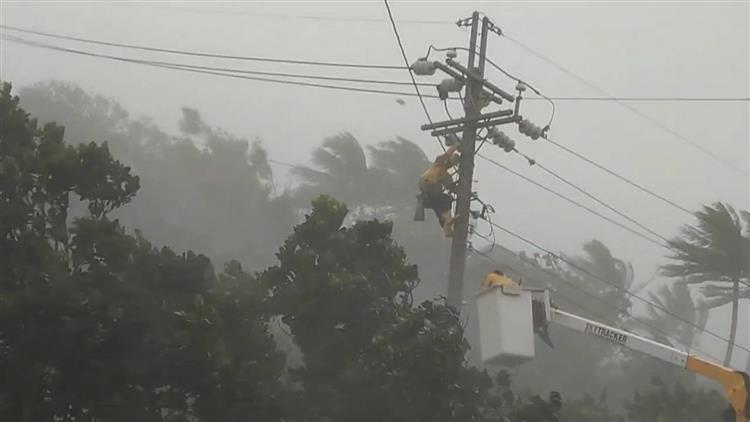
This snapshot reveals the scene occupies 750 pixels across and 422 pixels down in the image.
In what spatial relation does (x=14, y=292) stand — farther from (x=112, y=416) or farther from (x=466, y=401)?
(x=466, y=401)

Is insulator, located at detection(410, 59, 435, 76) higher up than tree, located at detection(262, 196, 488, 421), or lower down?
higher up

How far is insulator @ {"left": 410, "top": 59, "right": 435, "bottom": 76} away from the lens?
535 inches

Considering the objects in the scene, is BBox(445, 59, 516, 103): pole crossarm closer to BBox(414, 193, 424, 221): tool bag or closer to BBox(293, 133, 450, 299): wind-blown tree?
BBox(414, 193, 424, 221): tool bag

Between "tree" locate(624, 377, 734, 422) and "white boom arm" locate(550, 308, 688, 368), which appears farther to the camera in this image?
"tree" locate(624, 377, 734, 422)

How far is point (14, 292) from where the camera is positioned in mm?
10477

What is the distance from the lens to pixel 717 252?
69.2 ft

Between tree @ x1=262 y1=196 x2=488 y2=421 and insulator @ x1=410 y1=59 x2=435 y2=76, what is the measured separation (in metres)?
2.58

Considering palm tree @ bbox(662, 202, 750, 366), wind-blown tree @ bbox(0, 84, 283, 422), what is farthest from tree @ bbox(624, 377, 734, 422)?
wind-blown tree @ bbox(0, 84, 283, 422)

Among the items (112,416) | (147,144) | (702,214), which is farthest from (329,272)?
(147,144)

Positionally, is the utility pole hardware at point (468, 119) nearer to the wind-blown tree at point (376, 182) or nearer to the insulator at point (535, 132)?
the insulator at point (535, 132)

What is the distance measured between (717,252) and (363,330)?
482 inches

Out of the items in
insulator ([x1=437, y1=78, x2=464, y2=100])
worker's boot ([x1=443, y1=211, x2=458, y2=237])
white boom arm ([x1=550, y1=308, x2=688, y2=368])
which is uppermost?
insulator ([x1=437, y1=78, x2=464, y2=100])

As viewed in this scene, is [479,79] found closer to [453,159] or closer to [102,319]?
[453,159]

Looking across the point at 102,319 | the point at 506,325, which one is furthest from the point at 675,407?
the point at 102,319
